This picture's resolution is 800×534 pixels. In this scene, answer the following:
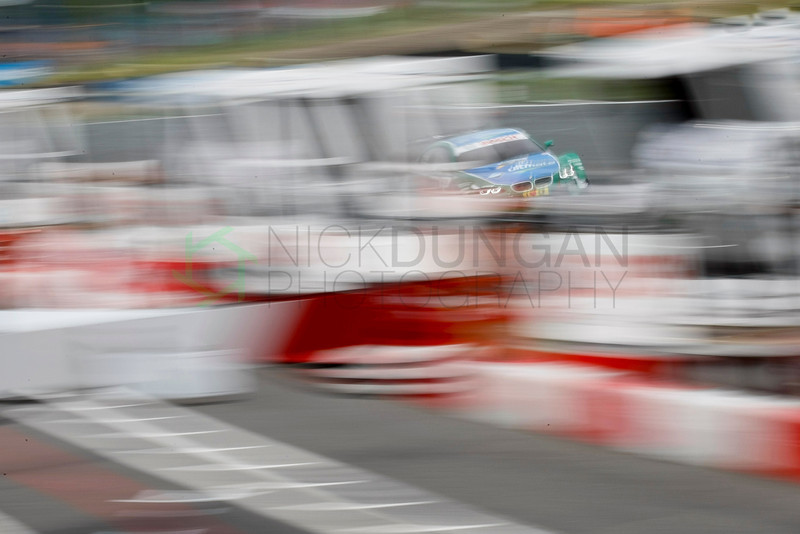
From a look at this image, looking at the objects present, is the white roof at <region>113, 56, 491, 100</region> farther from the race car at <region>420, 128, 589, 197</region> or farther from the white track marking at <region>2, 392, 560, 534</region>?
the white track marking at <region>2, 392, 560, 534</region>

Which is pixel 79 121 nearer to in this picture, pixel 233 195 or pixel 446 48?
pixel 233 195

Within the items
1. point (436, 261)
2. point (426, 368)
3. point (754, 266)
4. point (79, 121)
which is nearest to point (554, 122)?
point (436, 261)

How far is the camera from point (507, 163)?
806cm

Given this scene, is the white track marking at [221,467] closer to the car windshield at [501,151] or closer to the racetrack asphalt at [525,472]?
the racetrack asphalt at [525,472]

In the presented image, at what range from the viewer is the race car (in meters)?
7.20

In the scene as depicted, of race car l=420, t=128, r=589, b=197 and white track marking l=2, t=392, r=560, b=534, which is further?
race car l=420, t=128, r=589, b=197

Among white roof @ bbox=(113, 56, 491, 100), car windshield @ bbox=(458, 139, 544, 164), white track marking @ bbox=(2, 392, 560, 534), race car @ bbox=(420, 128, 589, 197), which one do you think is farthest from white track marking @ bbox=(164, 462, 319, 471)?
white roof @ bbox=(113, 56, 491, 100)

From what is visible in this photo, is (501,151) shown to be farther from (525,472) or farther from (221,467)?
(221,467)

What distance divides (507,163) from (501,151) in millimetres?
217

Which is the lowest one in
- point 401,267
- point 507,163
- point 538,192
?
point 401,267

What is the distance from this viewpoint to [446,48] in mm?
8734

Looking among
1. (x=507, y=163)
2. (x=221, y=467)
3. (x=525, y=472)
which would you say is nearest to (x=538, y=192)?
(x=507, y=163)

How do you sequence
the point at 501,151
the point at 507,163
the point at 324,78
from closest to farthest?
the point at 507,163 < the point at 501,151 < the point at 324,78

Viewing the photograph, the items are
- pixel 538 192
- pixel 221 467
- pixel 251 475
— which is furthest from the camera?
pixel 538 192
